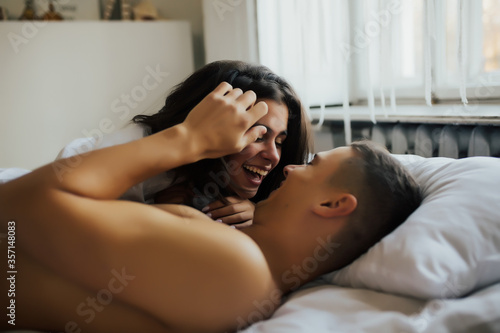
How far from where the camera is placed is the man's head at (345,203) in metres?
0.93

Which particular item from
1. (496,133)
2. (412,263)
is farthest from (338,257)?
(496,133)

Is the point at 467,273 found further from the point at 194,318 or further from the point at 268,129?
the point at 268,129

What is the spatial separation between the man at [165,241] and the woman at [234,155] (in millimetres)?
367

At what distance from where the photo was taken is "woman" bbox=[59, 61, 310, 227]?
1.33m

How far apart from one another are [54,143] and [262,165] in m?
1.72

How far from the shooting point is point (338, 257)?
96 centimetres

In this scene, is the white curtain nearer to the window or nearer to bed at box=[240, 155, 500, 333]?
the window
